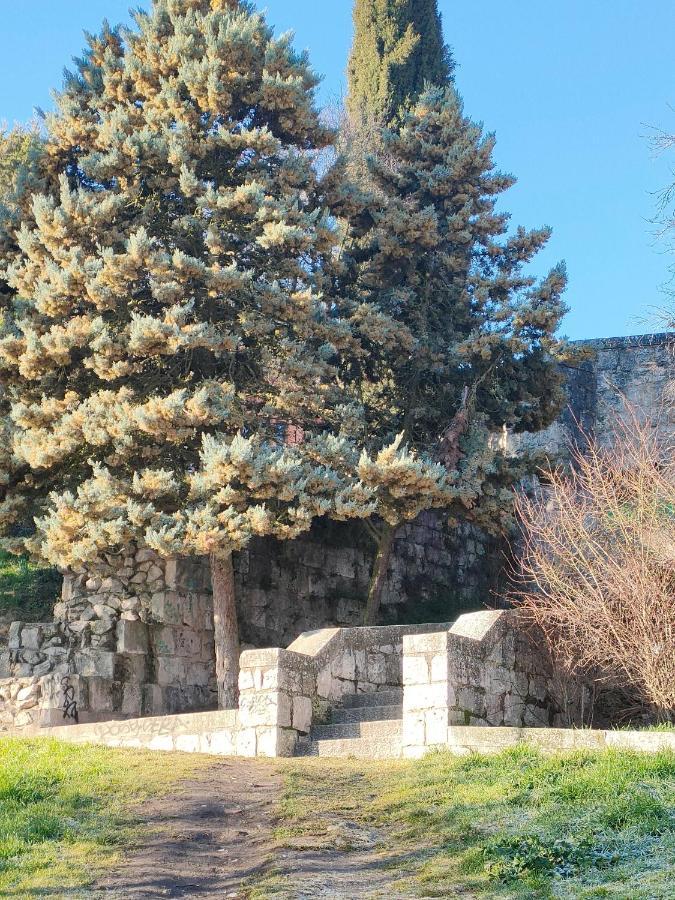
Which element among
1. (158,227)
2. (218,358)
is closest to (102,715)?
(218,358)

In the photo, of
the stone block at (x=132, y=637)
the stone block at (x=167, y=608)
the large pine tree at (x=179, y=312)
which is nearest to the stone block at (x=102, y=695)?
the stone block at (x=132, y=637)

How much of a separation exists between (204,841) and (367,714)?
416 cm

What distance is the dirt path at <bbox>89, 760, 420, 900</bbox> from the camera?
22.1ft

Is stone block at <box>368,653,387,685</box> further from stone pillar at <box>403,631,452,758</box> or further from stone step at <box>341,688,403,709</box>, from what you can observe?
stone pillar at <box>403,631,452,758</box>

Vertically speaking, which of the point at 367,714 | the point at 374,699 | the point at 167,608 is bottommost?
the point at 367,714

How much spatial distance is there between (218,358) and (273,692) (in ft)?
17.8

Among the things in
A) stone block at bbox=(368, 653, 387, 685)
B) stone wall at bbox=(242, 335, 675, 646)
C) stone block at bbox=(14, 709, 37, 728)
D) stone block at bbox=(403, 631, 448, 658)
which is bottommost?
stone block at bbox=(14, 709, 37, 728)

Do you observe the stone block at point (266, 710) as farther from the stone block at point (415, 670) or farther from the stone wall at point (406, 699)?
the stone block at point (415, 670)

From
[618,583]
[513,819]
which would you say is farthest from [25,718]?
[513,819]

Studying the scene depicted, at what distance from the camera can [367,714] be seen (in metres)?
11.8

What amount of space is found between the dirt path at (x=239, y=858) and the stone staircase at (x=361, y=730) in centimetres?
171

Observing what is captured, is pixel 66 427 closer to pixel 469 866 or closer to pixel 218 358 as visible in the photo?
pixel 218 358

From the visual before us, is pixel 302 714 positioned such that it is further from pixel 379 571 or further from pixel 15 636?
pixel 15 636

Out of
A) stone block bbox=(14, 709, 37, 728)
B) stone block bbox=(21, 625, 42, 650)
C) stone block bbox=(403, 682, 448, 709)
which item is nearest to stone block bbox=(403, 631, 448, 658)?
stone block bbox=(403, 682, 448, 709)
